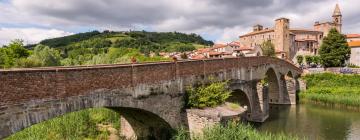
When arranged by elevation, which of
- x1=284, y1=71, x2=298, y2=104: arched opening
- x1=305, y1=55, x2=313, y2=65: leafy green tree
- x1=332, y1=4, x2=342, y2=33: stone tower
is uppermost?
x1=332, y1=4, x2=342, y2=33: stone tower

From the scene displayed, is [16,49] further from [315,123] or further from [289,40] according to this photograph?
[289,40]

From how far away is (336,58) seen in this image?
4838 centimetres

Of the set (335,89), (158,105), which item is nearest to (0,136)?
(158,105)

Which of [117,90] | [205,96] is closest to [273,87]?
[205,96]

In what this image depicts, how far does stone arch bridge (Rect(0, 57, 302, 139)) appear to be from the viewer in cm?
733

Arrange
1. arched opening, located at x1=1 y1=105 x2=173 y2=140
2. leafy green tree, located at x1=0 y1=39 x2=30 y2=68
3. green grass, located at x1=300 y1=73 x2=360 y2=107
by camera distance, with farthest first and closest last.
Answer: leafy green tree, located at x1=0 y1=39 x2=30 y2=68
green grass, located at x1=300 y1=73 x2=360 y2=107
arched opening, located at x1=1 y1=105 x2=173 y2=140

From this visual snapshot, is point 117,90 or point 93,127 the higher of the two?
point 117,90

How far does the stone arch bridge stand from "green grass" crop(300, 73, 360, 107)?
45.9 feet

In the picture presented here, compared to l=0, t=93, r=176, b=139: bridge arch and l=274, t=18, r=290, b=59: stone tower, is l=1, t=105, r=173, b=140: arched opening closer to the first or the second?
l=0, t=93, r=176, b=139: bridge arch

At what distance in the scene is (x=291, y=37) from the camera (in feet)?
238

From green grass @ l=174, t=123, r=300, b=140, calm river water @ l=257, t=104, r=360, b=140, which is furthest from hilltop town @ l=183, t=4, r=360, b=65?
green grass @ l=174, t=123, r=300, b=140

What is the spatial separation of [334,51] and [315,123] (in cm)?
3002

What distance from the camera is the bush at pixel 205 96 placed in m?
14.5

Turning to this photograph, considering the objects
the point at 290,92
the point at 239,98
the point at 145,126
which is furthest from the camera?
the point at 290,92
